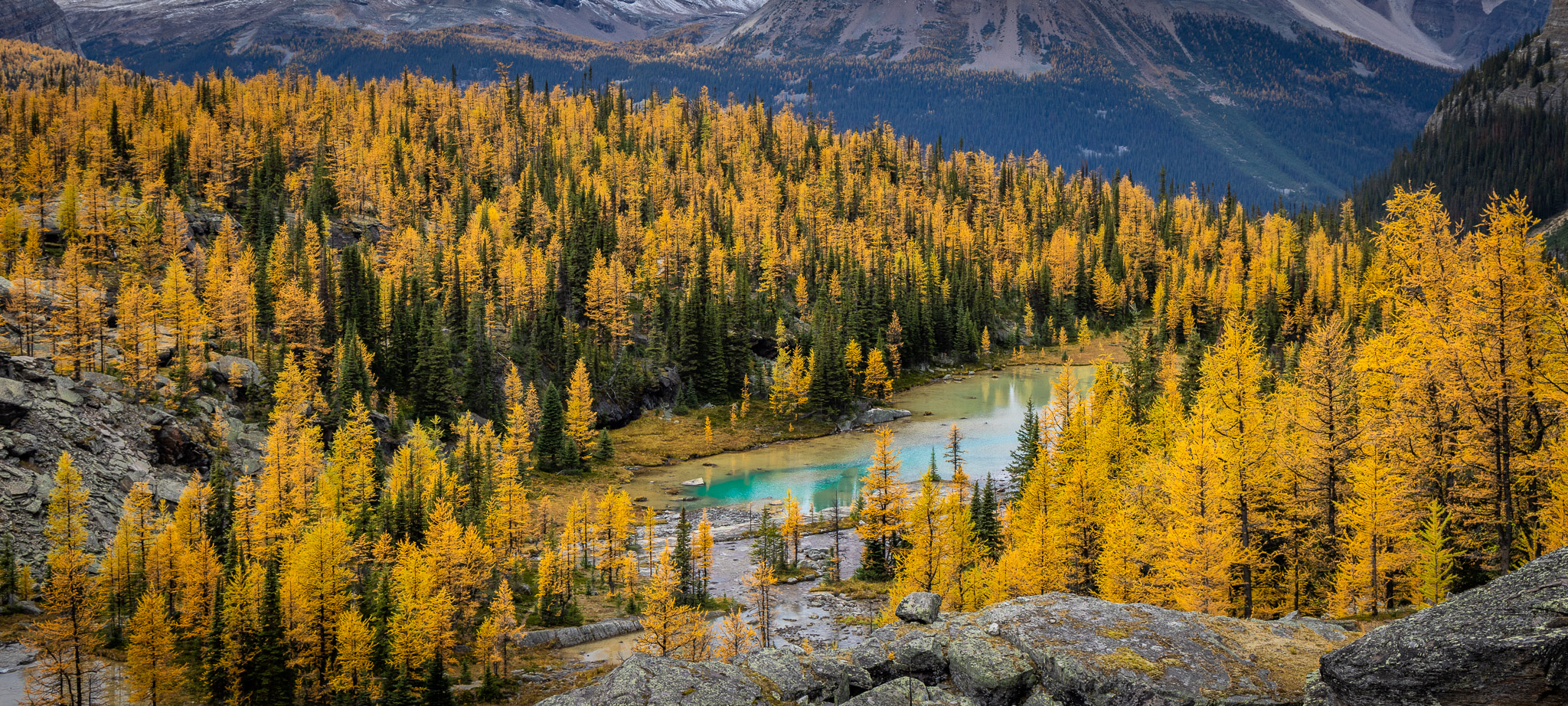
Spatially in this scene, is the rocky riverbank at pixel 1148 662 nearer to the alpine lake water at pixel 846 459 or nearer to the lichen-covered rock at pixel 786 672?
the lichen-covered rock at pixel 786 672

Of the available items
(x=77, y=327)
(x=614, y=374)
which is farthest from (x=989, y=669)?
(x=614, y=374)

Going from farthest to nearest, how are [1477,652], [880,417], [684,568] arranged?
[880,417] → [684,568] → [1477,652]

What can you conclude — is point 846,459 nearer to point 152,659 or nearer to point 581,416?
point 581,416

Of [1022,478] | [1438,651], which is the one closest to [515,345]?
[1022,478]

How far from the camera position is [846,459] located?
3504 inches

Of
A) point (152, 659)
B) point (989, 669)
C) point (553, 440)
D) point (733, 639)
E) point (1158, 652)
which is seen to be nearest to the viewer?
point (1158, 652)

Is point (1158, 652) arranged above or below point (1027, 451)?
above

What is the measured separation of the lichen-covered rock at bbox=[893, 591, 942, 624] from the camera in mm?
28641

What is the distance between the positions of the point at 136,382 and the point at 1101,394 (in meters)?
72.0

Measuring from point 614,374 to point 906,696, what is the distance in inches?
3295

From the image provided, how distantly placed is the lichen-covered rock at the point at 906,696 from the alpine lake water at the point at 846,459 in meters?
41.2

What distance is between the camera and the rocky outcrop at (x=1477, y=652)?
13438 mm

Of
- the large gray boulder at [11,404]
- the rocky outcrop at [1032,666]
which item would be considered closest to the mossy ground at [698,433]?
the large gray boulder at [11,404]

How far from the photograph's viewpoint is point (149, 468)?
56031 millimetres
